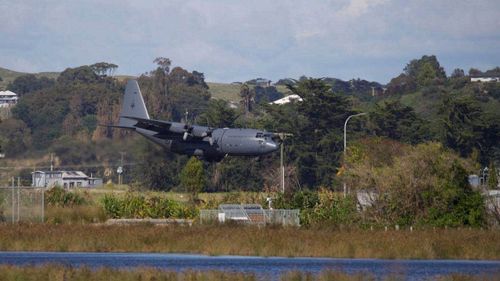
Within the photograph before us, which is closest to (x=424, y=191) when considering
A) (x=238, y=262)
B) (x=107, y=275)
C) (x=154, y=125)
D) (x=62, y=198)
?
(x=238, y=262)

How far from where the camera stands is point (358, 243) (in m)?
50.3

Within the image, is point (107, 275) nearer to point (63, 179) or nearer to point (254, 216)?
point (254, 216)

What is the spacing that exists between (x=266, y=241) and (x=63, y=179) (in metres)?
44.4

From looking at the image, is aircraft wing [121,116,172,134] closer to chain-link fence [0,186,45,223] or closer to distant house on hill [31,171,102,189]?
distant house on hill [31,171,102,189]

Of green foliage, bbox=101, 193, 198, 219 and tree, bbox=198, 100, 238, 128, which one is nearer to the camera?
green foliage, bbox=101, 193, 198, 219

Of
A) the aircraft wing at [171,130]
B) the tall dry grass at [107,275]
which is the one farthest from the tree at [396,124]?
the tall dry grass at [107,275]

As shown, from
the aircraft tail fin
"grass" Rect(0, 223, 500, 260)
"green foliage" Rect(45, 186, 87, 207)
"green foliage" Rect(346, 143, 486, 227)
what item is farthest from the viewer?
the aircraft tail fin

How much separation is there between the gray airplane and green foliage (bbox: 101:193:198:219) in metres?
9.04

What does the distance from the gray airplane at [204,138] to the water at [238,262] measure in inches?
1192

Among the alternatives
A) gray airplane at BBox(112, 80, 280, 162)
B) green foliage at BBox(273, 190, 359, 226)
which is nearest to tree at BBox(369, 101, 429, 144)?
gray airplane at BBox(112, 80, 280, 162)

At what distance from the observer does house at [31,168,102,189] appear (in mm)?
79631

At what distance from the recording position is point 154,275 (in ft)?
117

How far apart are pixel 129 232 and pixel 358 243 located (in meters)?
11.1

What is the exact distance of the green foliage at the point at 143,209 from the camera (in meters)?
71.8
